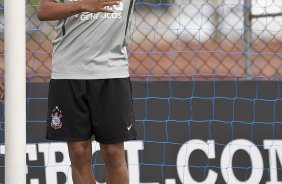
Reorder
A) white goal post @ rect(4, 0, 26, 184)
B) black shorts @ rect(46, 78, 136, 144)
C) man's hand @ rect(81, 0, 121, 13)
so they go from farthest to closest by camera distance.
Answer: black shorts @ rect(46, 78, 136, 144)
man's hand @ rect(81, 0, 121, 13)
white goal post @ rect(4, 0, 26, 184)

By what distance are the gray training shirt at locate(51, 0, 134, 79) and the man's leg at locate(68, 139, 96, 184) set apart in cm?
39

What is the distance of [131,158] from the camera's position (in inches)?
221

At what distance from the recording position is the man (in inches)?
167

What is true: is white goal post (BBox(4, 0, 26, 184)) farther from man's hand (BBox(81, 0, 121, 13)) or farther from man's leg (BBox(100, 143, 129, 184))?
man's leg (BBox(100, 143, 129, 184))

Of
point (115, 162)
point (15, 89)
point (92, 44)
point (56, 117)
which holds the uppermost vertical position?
point (92, 44)

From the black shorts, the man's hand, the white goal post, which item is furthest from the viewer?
the black shorts

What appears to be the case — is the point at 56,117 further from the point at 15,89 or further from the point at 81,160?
the point at 15,89

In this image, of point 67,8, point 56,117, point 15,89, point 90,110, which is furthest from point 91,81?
point 15,89

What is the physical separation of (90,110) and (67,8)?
600 millimetres

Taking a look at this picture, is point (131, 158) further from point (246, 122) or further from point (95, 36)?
point (95, 36)

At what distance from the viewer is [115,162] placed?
14.2 feet

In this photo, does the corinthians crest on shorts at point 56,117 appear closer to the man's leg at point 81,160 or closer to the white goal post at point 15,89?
the man's leg at point 81,160

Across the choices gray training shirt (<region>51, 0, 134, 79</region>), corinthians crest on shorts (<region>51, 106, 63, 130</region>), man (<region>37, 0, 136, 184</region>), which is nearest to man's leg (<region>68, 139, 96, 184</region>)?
man (<region>37, 0, 136, 184</region>)

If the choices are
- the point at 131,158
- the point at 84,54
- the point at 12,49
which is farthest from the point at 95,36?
the point at 131,158
